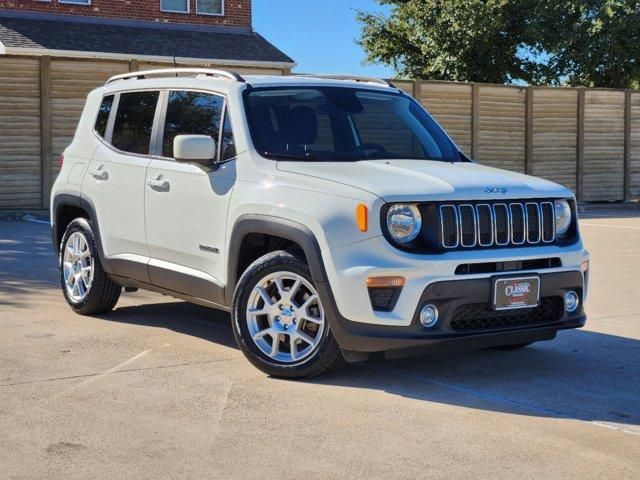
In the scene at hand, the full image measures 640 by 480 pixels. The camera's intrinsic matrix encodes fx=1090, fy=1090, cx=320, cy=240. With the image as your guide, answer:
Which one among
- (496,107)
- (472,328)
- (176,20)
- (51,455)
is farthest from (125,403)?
(176,20)

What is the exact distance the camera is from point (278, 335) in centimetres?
643

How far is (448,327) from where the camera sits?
19.9 feet

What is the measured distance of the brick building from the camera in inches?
701

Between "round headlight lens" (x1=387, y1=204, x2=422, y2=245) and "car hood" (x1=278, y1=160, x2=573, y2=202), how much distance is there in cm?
6

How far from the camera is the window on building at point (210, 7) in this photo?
2923 cm

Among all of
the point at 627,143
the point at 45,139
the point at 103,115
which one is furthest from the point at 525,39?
the point at 103,115

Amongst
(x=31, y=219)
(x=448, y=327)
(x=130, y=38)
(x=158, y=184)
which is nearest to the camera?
(x=448, y=327)

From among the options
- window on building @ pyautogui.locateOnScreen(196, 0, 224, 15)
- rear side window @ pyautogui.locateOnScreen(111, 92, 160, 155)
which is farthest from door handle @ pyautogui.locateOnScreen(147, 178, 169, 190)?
window on building @ pyautogui.locateOnScreen(196, 0, 224, 15)

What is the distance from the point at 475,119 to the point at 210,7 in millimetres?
10115

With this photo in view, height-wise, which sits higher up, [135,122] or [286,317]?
[135,122]

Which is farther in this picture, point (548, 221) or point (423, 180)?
point (548, 221)

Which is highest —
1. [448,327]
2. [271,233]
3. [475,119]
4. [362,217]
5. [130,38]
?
[130,38]

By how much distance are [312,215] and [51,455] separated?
2020 millimetres

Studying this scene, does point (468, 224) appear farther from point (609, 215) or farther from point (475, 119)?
point (609, 215)
